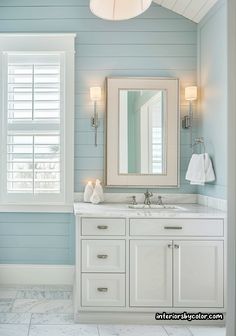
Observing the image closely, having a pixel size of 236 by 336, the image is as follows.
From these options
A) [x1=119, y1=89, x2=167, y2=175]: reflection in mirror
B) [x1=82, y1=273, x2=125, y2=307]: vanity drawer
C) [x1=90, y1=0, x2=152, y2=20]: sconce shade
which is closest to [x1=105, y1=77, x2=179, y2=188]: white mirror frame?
[x1=119, y1=89, x2=167, y2=175]: reflection in mirror

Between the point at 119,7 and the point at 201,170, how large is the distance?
157cm

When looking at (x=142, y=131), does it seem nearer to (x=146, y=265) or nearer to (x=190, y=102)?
(x=190, y=102)

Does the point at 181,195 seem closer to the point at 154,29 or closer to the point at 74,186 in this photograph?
the point at 74,186

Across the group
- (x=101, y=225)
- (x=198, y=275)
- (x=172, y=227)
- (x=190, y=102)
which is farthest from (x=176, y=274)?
(x=190, y=102)

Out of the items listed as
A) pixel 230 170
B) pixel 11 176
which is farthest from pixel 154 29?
pixel 230 170

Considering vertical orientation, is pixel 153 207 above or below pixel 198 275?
above

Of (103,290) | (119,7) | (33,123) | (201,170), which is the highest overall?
(119,7)

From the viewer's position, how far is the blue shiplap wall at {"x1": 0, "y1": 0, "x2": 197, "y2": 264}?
3.63 meters

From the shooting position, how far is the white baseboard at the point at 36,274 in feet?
11.8

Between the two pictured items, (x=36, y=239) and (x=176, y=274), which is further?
(x=36, y=239)

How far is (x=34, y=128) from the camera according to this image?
11.9 feet

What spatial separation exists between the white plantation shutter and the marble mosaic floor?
963 millimetres

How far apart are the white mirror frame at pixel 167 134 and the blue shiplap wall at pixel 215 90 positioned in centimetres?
27

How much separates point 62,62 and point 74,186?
1.23 m
